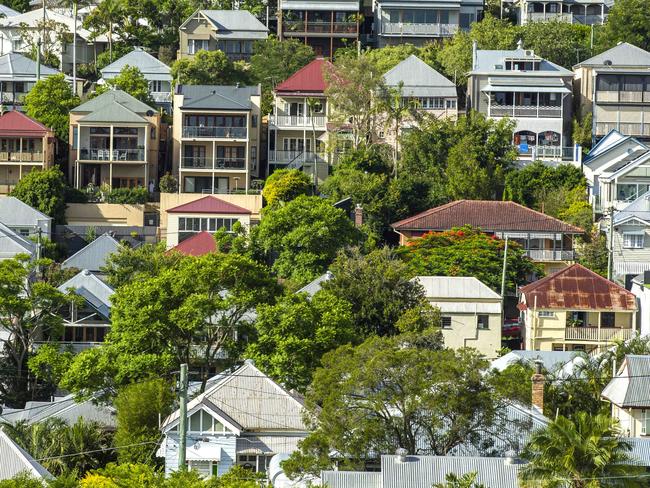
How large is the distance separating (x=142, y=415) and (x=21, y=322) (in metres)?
12.2

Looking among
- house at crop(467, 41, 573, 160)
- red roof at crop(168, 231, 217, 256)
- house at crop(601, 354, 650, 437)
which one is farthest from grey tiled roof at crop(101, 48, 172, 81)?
house at crop(601, 354, 650, 437)

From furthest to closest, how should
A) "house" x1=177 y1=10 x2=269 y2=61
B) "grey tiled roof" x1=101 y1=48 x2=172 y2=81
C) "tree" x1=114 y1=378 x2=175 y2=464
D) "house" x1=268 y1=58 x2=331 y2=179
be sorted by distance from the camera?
"house" x1=177 y1=10 x2=269 y2=61, "grey tiled roof" x1=101 y1=48 x2=172 y2=81, "house" x1=268 y1=58 x2=331 y2=179, "tree" x1=114 y1=378 x2=175 y2=464

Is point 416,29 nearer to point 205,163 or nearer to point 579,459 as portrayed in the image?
point 205,163

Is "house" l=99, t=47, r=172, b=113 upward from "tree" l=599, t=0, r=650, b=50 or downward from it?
downward

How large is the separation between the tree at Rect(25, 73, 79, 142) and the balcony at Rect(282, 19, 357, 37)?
21583 mm

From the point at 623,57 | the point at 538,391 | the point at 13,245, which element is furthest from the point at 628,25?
the point at 538,391

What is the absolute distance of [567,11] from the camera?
12825cm

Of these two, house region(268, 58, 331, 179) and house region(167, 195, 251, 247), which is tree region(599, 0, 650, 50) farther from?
house region(167, 195, 251, 247)

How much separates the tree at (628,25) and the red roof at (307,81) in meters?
20.3

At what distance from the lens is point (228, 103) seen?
10162 cm

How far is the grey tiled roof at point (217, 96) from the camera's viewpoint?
102m

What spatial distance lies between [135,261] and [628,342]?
76.1ft

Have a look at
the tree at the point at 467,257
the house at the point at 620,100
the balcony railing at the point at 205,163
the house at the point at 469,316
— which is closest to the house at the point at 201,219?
the balcony railing at the point at 205,163

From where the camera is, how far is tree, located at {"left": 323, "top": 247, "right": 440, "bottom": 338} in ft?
→ 242
